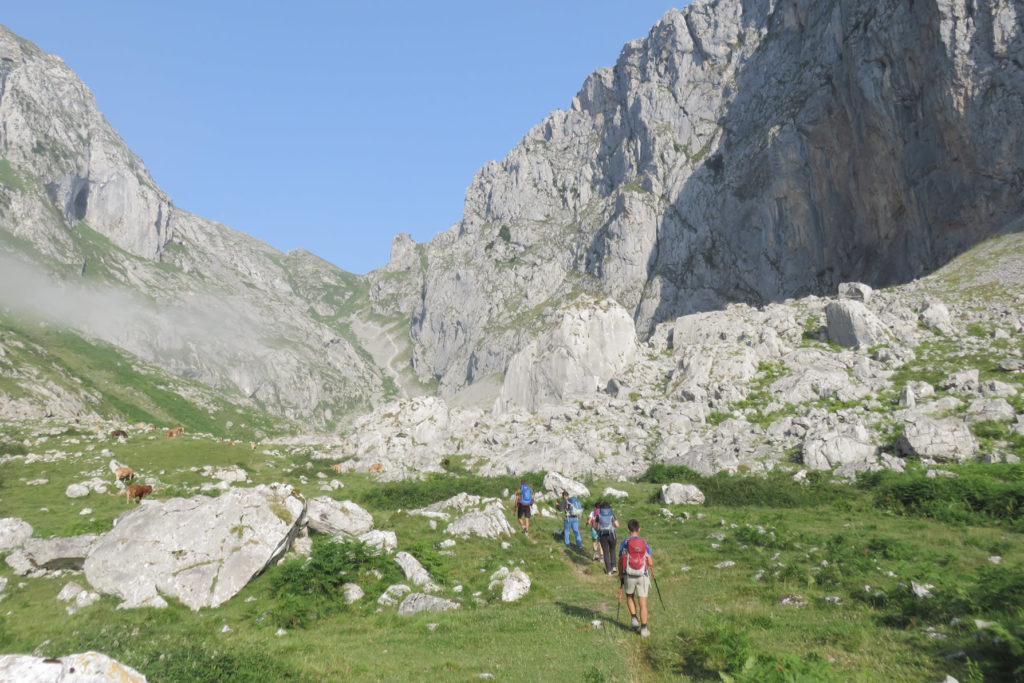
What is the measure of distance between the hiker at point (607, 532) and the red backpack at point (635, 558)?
18.2ft

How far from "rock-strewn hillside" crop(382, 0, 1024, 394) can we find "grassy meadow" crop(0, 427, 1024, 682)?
47.2 m

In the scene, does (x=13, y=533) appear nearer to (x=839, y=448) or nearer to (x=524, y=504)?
(x=524, y=504)

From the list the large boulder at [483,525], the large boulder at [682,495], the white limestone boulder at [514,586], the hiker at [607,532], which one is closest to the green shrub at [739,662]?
the white limestone boulder at [514,586]

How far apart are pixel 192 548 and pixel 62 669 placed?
12.0 m

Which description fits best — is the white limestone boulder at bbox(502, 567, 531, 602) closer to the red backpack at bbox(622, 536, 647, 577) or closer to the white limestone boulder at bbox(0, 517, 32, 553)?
the red backpack at bbox(622, 536, 647, 577)

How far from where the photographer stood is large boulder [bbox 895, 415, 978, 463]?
1150 inches

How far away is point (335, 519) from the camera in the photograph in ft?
72.9

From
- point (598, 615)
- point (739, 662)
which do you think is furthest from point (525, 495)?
point (739, 662)

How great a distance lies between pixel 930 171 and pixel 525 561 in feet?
330

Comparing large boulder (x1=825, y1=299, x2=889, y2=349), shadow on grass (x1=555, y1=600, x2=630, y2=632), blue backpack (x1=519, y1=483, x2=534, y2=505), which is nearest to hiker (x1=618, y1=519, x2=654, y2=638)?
shadow on grass (x1=555, y1=600, x2=630, y2=632)

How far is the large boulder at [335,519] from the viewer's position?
21.8 metres

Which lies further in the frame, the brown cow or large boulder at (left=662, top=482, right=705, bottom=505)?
large boulder at (left=662, top=482, right=705, bottom=505)

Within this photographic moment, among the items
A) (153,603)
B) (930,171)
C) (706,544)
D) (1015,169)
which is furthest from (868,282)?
(153,603)

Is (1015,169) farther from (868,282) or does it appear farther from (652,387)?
(652,387)
